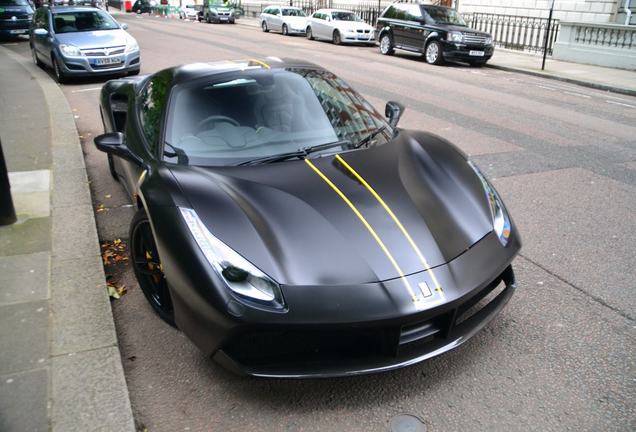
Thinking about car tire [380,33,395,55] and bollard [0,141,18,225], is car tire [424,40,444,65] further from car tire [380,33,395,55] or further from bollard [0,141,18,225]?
bollard [0,141,18,225]

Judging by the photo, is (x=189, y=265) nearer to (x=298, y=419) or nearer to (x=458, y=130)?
(x=298, y=419)

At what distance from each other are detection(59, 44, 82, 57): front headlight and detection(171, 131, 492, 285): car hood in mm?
10145

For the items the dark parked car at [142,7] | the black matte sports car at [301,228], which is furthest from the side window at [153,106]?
the dark parked car at [142,7]

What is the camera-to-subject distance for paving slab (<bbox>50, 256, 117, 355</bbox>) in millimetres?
3090

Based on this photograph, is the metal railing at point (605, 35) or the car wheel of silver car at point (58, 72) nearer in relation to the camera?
the car wheel of silver car at point (58, 72)

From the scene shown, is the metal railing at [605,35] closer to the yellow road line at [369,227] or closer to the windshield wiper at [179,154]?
the yellow road line at [369,227]

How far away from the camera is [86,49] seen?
468 inches

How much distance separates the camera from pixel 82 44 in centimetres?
1199

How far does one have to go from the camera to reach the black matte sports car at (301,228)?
8.10ft

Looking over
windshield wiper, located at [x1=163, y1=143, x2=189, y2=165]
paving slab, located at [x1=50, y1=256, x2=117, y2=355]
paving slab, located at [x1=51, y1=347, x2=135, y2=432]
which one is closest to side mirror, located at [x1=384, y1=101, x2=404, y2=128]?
windshield wiper, located at [x1=163, y1=143, x2=189, y2=165]

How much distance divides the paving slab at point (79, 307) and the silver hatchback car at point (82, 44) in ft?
30.0

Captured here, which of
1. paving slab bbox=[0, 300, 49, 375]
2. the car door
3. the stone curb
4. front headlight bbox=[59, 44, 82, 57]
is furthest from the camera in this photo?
the car door

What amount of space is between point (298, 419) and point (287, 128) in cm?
182

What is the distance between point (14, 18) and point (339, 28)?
12.4 meters
